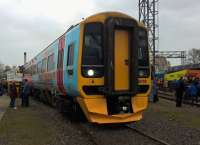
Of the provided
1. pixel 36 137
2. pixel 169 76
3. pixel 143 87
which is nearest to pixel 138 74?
pixel 143 87

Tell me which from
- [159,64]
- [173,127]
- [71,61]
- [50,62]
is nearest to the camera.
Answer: [71,61]

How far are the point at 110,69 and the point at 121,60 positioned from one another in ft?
1.89

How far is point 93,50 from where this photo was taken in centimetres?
1298

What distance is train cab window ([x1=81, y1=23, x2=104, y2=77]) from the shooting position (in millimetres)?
12781

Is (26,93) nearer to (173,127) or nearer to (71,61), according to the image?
(71,61)

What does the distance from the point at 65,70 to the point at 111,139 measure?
12.2ft

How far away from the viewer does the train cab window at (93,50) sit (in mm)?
12781

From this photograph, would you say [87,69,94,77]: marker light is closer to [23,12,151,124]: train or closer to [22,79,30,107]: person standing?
[23,12,151,124]: train

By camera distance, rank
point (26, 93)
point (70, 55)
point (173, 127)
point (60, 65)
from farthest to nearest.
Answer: point (26, 93)
point (60, 65)
point (70, 55)
point (173, 127)

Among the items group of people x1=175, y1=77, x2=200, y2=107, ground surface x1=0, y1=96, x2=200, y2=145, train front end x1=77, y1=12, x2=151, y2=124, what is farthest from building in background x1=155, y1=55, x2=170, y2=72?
train front end x1=77, y1=12, x2=151, y2=124

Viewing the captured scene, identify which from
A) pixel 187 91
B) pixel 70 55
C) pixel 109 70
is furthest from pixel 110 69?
pixel 187 91

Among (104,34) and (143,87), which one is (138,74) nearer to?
(143,87)

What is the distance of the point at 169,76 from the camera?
51.6 meters

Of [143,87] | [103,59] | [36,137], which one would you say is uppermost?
[103,59]
